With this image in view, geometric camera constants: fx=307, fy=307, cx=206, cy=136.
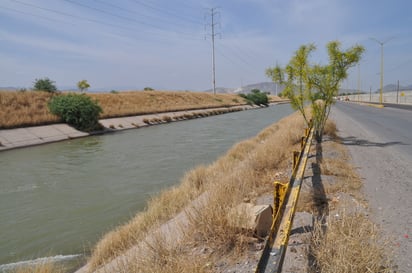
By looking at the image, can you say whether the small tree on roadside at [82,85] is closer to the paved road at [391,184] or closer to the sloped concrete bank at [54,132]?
the sloped concrete bank at [54,132]

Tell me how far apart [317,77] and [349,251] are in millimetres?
10493

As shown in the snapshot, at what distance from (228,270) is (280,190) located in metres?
1.16

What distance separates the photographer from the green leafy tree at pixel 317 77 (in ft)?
38.9

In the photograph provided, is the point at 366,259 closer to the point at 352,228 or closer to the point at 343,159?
the point at 352,228

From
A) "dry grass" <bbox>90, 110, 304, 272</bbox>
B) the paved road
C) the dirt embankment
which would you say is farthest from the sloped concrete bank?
the paved road

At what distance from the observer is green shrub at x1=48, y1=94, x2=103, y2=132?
29781 mm

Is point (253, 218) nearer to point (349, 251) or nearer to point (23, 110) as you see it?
point (349, 251)

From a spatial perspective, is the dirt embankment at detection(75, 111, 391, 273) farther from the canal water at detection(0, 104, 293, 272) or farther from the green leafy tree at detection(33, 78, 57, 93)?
the green leafy tree at detection(33, 78, 57, 93)

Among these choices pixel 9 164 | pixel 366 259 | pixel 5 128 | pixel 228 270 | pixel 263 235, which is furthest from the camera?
pixel 5 128

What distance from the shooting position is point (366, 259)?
3.04 metres

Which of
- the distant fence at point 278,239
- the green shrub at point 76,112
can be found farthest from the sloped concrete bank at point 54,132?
the distant fence at point 278,239

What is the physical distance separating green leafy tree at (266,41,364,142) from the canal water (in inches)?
222

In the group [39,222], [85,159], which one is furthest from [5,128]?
→ [39,222]

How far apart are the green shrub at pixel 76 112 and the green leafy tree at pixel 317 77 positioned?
22.5m
